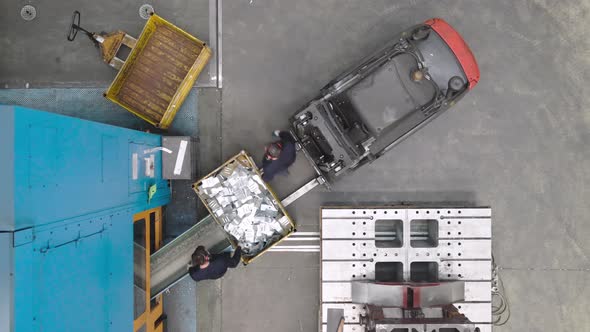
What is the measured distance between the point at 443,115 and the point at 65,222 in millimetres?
4837

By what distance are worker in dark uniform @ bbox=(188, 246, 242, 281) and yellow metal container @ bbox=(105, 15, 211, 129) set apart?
187cm

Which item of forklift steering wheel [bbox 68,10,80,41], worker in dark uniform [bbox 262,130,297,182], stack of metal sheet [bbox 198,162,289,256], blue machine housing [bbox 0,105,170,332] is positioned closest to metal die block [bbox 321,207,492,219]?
stack of metal sheet [bbox 198,162,289,256]

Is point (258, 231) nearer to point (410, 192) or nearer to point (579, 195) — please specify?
point (410, 192)

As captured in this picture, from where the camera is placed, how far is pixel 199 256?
14.3 ft

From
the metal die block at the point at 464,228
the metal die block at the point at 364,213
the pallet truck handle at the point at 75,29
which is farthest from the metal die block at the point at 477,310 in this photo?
the pallet truck handle at the point at 75,29

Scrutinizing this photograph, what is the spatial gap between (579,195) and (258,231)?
4.79 metres

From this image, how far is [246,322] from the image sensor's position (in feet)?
17.4

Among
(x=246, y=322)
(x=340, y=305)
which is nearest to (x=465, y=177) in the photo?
(x=340, y=305)

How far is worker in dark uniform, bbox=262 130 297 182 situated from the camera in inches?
180

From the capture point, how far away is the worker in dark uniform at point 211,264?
14.6ft

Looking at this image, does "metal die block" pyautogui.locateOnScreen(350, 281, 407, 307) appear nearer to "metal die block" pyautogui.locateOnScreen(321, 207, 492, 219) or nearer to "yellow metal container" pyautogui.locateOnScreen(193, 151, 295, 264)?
"metal die block" pyautogui.locateOnScreen(321, 207, 492, 219)

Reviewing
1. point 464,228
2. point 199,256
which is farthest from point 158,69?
point 464,228

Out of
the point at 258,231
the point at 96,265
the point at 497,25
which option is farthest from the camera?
the point at 497,25

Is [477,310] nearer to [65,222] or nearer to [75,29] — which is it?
[65,222]
